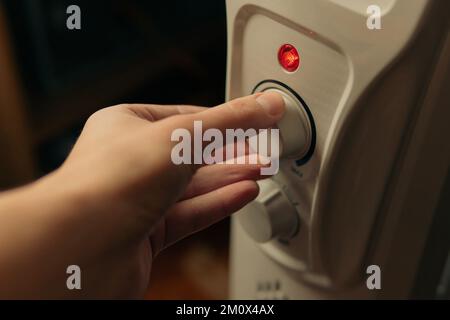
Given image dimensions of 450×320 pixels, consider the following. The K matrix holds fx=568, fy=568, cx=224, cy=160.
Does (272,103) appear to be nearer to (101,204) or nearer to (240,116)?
(240,116)

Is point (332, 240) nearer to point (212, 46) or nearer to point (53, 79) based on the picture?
point (53, 79)

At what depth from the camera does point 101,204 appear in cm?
38

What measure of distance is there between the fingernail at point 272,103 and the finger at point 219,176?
0.19 ft

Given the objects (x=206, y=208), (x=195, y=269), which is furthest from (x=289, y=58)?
(x=195, y=269)

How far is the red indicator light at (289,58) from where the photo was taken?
43 cm

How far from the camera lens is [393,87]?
1.28ft

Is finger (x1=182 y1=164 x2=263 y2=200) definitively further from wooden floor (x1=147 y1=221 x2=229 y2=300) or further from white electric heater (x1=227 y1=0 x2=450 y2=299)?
wooden floor (x1=147 y1=221 x2=229 y2=300)

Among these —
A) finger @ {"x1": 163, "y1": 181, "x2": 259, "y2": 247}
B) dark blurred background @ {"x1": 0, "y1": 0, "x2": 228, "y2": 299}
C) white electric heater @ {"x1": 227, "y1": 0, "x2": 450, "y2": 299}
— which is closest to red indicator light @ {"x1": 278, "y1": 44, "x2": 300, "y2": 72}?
white electric heater @ {"x1": 227, "y1": 0, "x2": 450, "y2": 299}

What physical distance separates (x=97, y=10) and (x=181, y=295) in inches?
21.5

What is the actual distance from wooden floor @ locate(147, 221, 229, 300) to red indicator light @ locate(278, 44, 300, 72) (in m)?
0.65

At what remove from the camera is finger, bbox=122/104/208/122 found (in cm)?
46

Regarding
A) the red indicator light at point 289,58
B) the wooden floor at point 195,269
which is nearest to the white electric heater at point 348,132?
the red indicator light at point 289,58

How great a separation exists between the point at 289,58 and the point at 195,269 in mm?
682

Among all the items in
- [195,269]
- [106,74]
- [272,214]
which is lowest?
[195,269]
